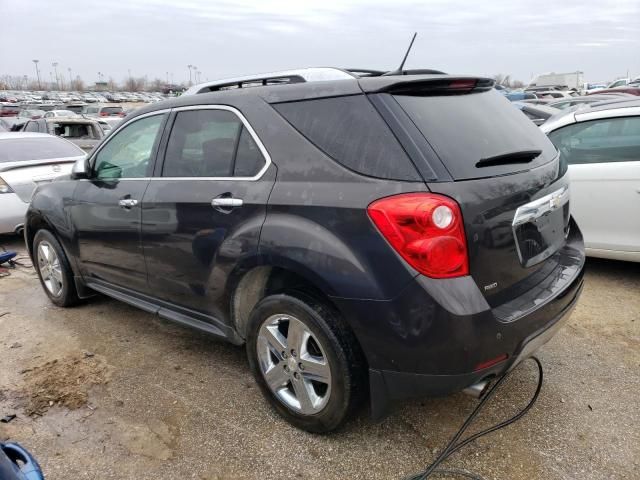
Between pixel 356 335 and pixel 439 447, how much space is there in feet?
2.57

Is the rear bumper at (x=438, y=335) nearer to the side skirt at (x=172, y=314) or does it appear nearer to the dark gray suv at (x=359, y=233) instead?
the dark gray suv at (x=359, y=233)

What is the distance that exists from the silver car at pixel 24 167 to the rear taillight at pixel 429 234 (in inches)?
222

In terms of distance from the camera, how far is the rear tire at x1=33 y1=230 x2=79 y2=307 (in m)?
Result: 4.41

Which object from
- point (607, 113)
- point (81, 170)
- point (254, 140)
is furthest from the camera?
point (607, 113)

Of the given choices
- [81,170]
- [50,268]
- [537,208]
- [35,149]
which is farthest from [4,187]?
[537,208]

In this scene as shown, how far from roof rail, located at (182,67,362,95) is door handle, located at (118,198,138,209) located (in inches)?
32.3

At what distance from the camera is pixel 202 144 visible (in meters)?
3.12

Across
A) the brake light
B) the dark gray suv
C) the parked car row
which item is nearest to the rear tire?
the dark gray suv

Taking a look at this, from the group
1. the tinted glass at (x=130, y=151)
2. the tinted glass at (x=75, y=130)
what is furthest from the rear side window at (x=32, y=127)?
the tinted glass at (x=130, y=151)

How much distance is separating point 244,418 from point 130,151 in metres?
2.05

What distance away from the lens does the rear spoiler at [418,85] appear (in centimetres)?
241

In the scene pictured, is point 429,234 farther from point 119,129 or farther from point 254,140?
point 119,129

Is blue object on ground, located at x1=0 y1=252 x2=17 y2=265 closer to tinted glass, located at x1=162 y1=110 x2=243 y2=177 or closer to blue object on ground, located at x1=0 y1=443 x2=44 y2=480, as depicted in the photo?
tinted glass, located at x1=162 y1=110 x2=243 y2=177

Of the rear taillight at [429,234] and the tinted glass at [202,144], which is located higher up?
the tinted glass at [202,144]
